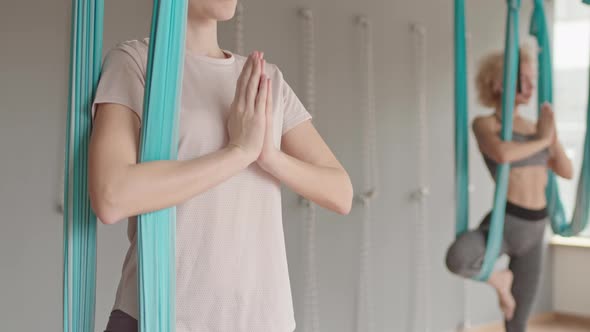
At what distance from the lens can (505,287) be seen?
3.48 metres

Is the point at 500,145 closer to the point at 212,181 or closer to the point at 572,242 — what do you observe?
the point at 212,181

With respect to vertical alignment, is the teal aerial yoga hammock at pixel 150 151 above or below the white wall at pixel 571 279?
above

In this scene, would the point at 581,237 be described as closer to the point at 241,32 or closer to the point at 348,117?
the point at 348,117

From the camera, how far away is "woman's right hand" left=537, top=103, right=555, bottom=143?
11.3 feet

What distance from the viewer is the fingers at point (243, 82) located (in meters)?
1.27

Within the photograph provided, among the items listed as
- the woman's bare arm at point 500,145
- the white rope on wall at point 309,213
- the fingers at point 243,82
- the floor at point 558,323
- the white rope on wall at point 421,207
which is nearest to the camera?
the fingers at point 243,82

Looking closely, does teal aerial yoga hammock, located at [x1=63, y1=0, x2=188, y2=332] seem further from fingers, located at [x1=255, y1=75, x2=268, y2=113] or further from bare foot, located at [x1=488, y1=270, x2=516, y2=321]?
bare foot, located at [x1=488, y1=270, x2=516, y2=321]

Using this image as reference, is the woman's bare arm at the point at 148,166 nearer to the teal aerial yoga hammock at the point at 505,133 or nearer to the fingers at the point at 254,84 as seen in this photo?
the fingers at the point at 254,84

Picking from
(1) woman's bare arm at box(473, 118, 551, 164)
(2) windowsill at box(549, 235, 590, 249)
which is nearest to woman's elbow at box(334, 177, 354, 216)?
(1) woman's bare arm at box(473, 118, 551, 164)

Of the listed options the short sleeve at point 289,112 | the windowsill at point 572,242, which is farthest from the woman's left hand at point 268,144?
the windowsill at point 572,242

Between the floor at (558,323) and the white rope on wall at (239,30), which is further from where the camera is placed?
the floor at (558,323)

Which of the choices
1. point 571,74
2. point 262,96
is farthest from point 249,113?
point 571,74

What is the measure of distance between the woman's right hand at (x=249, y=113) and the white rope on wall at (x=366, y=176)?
302 centimetres

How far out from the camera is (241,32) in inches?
141
